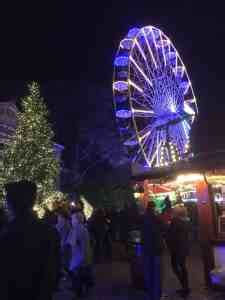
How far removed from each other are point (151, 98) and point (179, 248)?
13639 mm

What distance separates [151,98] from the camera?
22.1 m

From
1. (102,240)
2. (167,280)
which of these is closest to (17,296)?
(167,280)

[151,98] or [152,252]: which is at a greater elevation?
[151,98]

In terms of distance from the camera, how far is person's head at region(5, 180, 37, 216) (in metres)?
3.22

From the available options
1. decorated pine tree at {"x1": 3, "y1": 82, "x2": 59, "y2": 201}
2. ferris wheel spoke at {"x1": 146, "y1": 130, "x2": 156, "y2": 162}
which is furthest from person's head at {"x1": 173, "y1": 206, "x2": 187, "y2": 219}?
decorated pine tree at {"x1": 3, "y1": 82, "x2": 59, "y2": 201}

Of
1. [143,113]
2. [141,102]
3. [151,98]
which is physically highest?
[151,98]

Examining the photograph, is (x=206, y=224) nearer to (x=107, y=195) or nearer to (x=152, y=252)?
(x=152, y=252)

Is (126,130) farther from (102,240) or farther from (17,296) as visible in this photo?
(17,296)

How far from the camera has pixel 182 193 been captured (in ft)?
54.2

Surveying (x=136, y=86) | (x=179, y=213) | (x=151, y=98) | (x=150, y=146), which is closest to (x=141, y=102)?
(x=151, y=98)

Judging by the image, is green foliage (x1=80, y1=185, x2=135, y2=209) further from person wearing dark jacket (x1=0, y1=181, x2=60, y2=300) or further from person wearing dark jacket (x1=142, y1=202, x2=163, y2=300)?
person wearing dark jacket (x1=0, y1=181, x2=60, y2=300)

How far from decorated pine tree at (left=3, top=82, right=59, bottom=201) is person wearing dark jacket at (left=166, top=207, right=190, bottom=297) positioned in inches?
741

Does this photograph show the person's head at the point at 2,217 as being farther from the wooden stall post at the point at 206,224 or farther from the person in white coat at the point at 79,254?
the wooden stall post at the point at 206,224

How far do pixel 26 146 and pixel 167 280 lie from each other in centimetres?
1912
